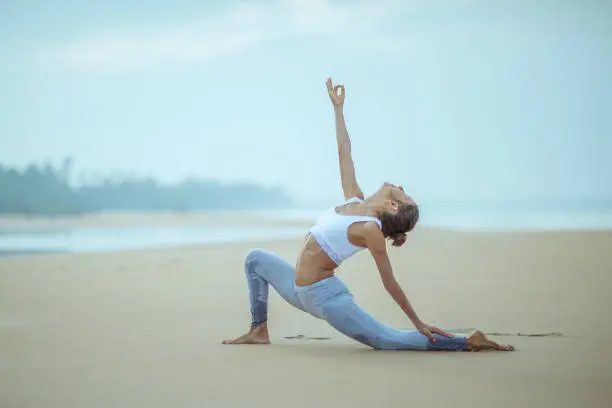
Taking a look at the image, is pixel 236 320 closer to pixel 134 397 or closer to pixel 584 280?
pixel 134 397

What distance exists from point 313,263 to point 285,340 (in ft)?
2.11

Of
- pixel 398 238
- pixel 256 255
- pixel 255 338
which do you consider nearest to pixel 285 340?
pixel 255 338

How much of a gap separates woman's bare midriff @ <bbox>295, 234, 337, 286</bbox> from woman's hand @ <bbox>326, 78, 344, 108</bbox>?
0.77m

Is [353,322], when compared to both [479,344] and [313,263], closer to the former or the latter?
[313,263]

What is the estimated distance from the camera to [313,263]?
352cm

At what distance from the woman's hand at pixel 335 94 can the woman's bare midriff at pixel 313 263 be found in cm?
77

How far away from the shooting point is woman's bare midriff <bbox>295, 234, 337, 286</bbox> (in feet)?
11.5

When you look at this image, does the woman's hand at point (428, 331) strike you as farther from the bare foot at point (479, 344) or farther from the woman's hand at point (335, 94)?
the woman's hand at point (335, 94)

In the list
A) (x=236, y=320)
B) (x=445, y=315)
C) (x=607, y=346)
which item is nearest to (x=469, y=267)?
(x=445, y=315)

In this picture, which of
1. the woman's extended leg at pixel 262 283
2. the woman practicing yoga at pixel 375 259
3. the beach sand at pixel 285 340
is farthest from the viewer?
the woman's extended leg at pixel 262 283

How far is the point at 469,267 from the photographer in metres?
7.46

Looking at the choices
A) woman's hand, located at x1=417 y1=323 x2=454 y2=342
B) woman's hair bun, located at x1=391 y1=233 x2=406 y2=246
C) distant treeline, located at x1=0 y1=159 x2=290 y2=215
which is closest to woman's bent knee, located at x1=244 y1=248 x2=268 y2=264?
woman's hair bun, located at x1=391 y1=233 x2=406 y2=246

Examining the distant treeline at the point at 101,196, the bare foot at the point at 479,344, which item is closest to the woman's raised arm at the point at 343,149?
the bare foot at the point at 479,344

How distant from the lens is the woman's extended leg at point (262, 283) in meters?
3.75
